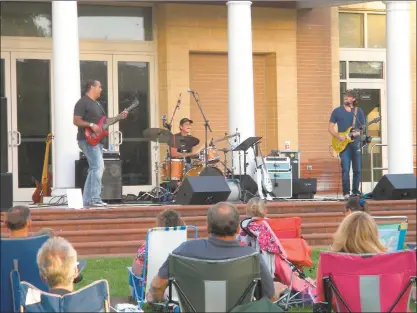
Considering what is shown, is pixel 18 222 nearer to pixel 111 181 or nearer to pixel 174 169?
pixel 111 181

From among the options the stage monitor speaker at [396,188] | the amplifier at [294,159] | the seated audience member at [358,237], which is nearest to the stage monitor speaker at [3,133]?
the seated audience member at [358,237]

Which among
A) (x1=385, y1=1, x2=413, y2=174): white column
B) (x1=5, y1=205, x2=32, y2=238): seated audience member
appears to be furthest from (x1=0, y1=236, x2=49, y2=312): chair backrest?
(x1=385, y1=1, x2=413, y2=174): white column

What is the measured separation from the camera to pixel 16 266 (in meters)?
6.46

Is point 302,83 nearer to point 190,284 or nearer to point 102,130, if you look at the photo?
point 102,130

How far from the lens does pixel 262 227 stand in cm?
859

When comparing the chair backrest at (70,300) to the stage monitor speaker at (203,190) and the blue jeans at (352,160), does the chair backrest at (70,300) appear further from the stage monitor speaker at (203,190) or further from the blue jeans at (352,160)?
the blue jeans at (352,160)

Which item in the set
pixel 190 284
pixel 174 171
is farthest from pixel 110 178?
pixel 190 284

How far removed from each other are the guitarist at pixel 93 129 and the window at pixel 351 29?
24.7ft

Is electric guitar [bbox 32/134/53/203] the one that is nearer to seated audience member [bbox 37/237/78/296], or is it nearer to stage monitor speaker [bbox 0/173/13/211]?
stage monitor speaker [bbox 0/173/13/211]

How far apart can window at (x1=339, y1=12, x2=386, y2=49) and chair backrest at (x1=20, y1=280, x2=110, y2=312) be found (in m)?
14.4

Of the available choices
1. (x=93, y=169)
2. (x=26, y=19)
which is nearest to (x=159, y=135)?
(x=93, y=169)

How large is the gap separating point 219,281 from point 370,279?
97 centimetres

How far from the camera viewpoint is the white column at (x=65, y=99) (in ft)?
46.7

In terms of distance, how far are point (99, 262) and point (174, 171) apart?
428 cm
